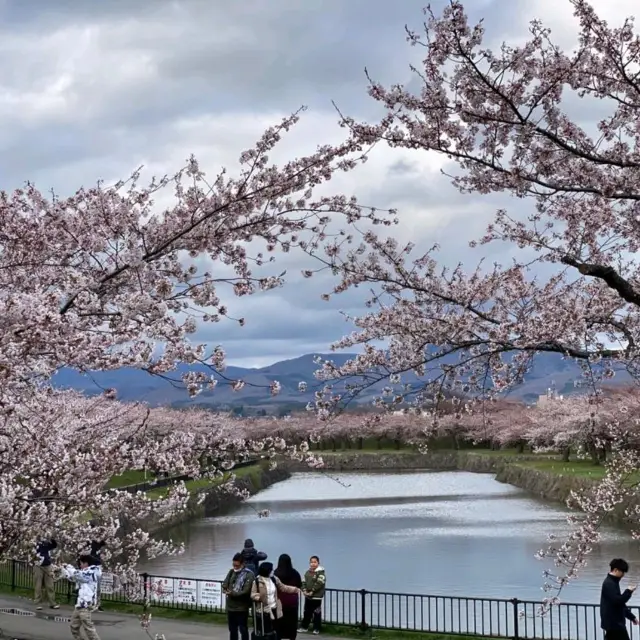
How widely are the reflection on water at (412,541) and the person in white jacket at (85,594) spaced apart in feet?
33.2

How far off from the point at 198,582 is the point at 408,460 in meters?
57.8

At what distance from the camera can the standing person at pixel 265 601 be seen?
29.4ft

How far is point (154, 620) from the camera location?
12.8 meters

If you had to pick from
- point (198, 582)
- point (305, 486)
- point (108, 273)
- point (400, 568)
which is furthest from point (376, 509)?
point (108, 273)

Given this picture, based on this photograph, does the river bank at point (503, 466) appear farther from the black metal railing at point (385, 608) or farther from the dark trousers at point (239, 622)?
the dark trousers at point (239, 622)

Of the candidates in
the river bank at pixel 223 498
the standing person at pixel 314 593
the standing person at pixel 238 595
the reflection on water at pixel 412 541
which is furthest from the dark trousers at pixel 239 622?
the reflection on water at pixel 412 541

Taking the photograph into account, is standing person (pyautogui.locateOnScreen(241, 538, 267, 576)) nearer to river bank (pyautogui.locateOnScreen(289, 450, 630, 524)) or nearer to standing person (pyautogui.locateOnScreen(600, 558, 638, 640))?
standing person (pyautogui.locateOnScreen(600, 558, 638, 640))

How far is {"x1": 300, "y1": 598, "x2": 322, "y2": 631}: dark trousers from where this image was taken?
1146cm

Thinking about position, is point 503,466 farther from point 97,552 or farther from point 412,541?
point 97,552

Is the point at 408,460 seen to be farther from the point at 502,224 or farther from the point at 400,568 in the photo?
the point at 502,224

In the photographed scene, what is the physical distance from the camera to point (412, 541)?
26.4m

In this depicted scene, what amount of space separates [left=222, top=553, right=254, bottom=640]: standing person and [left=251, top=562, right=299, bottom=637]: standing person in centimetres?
17

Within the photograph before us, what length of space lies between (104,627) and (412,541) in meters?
15.9

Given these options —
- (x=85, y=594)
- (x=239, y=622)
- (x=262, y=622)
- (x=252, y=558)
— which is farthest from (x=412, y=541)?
(x=262, y=622)
